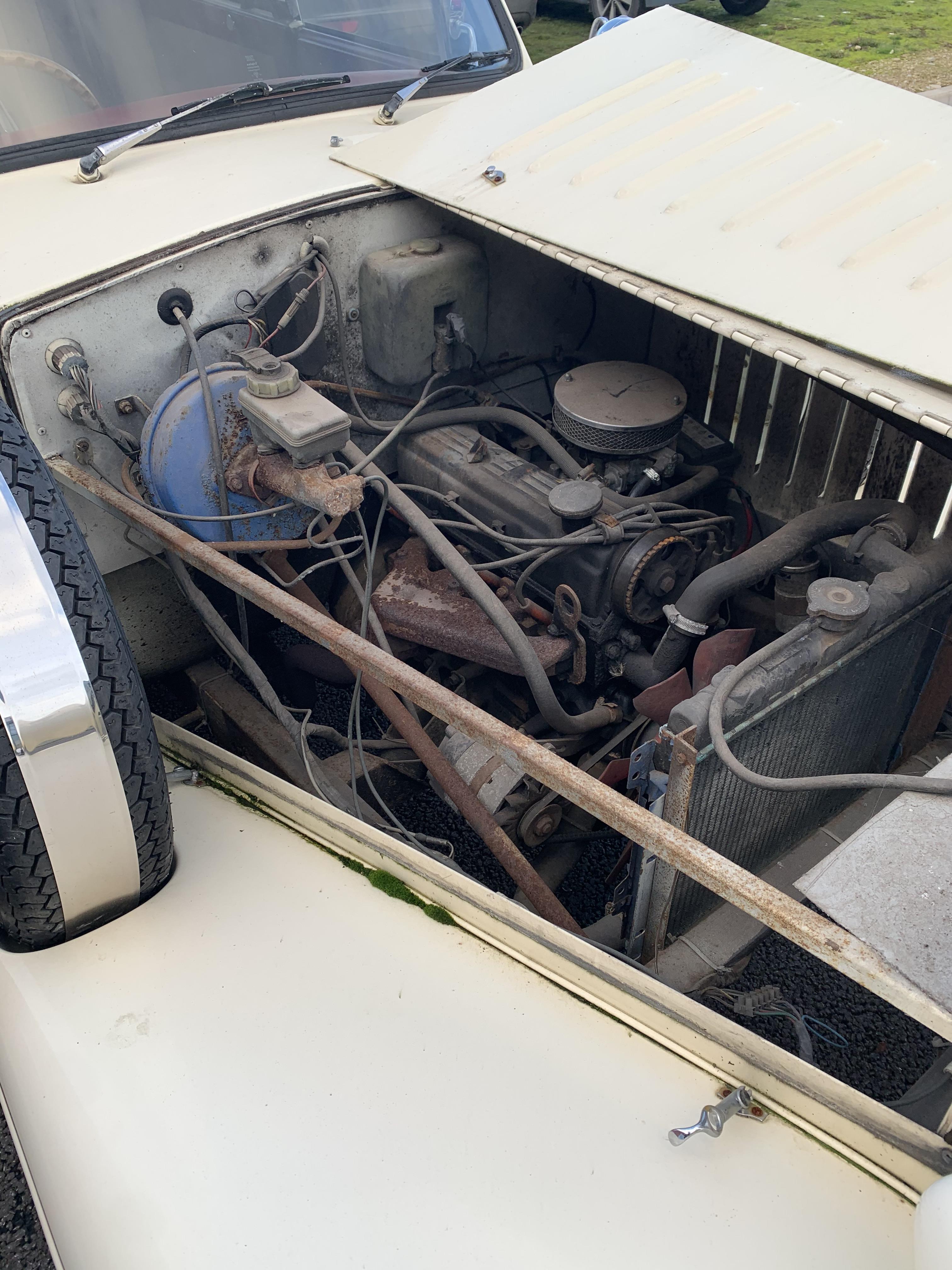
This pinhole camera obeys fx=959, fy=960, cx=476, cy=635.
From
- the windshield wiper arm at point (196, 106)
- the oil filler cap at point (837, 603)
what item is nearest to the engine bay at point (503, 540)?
the oil filler cap at point (837, 603)

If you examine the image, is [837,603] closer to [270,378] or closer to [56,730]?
[270,378]

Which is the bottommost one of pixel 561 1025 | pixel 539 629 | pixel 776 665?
pixel 539 629

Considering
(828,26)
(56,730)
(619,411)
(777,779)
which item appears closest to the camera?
(56,730)

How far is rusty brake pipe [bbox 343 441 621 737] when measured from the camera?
176 cm

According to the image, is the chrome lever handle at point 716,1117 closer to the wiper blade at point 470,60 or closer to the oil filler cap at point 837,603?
the oil filler cap at point 837,603

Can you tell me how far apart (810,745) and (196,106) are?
193 cm

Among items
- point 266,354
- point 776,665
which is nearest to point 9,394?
point 266,354

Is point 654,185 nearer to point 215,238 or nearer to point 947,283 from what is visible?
point 947,283

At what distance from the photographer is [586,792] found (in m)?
1.19

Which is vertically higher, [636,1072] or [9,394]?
[9,394]

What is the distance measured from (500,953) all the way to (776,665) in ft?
2.09

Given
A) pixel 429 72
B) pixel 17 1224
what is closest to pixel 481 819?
pixel 17 1224

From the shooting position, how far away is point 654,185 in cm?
191

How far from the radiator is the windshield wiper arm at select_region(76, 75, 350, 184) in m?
1.79
